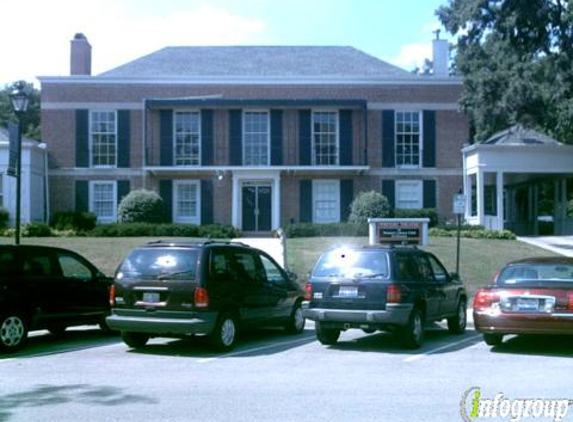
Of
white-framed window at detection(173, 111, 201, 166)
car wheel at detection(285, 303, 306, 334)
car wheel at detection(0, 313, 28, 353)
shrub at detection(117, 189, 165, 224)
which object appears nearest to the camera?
car wheel at detection(0, 313, 28, 353)

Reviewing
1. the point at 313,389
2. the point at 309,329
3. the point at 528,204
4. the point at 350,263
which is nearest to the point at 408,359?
the point at 350,263

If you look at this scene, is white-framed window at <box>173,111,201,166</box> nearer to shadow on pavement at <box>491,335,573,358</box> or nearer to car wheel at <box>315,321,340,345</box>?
car wheel at <box>315,321,340,345</box>

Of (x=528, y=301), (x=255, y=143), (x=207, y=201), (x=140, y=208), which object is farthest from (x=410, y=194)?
(x=528, y=301)

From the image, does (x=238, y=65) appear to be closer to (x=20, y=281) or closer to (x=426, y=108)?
(x=426, y=108)

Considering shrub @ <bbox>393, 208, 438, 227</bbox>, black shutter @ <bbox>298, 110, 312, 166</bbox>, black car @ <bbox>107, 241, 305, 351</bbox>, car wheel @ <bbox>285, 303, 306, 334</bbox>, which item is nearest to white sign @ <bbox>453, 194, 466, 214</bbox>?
car wheel @ <bbox>285, 303, 306, 334</bbox>

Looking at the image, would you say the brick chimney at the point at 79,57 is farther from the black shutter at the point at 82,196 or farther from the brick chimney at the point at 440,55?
the brick chimney at the point at 440,55

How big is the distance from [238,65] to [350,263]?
26.4 meters

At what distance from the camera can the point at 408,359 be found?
1092 cm


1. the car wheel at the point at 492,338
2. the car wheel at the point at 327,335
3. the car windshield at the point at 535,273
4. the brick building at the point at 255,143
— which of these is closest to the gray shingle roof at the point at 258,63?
the brick building at the point at 255,143

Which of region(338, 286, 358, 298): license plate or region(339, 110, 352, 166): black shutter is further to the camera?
region(339, 110, 352, 166): black shutter

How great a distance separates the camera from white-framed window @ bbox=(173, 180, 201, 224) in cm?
3469

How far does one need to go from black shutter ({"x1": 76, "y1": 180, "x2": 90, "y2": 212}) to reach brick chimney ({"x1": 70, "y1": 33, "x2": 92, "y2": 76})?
553 centimetres

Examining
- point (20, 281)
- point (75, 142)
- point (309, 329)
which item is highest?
point (75, 142)
